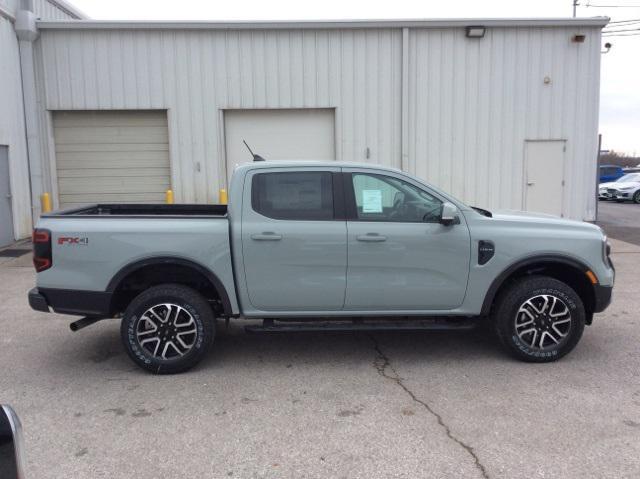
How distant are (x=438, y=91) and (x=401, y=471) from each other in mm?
11520

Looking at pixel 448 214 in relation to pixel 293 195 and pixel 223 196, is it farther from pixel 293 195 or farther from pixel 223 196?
pixel 223 196

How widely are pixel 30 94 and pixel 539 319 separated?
39.5 ft

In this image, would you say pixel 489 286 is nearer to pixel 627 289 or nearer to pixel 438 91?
pixel 627 289

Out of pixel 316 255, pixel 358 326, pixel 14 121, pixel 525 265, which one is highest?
pixel 14 121

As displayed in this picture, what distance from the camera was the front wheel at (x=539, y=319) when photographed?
5023mm

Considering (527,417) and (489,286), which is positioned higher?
(489,286)

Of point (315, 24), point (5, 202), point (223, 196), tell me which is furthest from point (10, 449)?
point (315, 24)

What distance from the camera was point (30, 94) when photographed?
12898mm

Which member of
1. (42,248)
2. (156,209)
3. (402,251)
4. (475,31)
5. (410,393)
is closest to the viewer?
(410,393)

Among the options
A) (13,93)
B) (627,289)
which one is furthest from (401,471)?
(13,93)

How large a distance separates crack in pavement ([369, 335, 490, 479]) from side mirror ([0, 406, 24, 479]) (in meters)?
2.47

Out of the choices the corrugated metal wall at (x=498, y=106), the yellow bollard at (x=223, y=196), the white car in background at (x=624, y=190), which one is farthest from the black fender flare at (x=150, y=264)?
the white car in background at (x=624, y=190)

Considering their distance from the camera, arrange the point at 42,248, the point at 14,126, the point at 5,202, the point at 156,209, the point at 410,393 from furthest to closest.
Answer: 1. the point at 14,126
2. the point at 5,202
3. the point at 156,209
4. the point at 42,248
5. the point at 410,393

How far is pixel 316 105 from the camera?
1352cm
